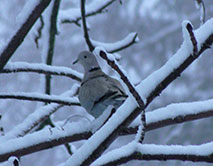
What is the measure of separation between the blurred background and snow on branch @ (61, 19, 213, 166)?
5902 mm

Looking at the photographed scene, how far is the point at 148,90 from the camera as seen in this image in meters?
1.27

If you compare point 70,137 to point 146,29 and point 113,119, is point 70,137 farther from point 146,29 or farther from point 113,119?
point 146,29

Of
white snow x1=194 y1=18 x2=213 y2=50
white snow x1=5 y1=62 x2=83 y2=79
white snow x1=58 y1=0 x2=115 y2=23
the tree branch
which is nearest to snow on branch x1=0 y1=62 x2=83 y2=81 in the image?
white snow x1=5 y1=62 x2=83 y2=79

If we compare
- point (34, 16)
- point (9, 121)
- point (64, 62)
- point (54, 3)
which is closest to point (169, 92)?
point (64, 62)

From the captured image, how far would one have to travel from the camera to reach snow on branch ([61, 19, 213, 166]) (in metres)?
1.21

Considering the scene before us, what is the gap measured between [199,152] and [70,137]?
0.43 metres

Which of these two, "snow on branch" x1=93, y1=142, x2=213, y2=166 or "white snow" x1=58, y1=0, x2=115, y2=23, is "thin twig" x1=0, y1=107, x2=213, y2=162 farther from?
"white snow" x1=58, y1=0, x2=115, y2=23

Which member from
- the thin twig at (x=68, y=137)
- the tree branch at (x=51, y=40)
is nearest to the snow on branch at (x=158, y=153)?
the thin twig at (x=68, y=137)

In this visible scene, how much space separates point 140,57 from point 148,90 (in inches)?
357

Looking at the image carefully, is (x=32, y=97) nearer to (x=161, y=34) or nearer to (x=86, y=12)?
(x=86, y=12)

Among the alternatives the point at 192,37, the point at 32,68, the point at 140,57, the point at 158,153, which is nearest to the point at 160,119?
the point at 158,153

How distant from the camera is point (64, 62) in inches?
375

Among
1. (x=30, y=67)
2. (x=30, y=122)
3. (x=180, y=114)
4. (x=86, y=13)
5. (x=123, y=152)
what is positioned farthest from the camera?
(x=86, y=13)

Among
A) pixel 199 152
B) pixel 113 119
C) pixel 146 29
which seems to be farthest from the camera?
pixel 146 29
